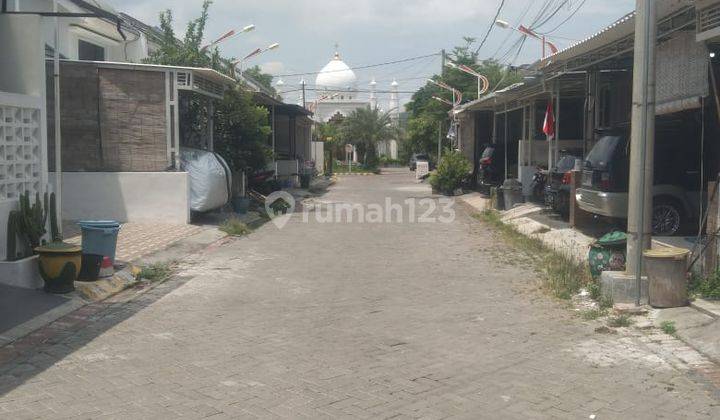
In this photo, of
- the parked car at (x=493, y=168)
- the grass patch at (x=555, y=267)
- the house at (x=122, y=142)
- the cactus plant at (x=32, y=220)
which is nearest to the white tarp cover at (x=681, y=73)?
the grass patch at (x=555, y=267)

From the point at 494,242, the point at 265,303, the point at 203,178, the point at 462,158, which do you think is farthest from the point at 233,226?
the point at 462,158

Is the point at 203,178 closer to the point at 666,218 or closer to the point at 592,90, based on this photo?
the point at 592,90

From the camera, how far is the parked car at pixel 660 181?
12.4 metres

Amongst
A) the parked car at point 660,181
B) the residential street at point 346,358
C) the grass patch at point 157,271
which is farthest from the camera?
the parked car at point 660,181

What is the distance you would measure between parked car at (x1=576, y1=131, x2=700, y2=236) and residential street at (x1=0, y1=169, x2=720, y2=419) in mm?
2396

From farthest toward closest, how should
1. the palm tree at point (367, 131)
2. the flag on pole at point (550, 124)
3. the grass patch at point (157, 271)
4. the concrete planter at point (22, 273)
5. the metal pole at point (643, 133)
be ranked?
the palm tree at point (367, 131), the flag on pole at point (550, 124), the grass patch at point (157, 271), the concrete planter at point (22, 273), the metal pole at point (643, 133)

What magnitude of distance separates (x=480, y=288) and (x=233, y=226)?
7.76 metres

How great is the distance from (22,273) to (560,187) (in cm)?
1163

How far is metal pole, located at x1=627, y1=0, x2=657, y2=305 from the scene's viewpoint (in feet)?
28.5

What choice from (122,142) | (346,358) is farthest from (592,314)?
(122,142)

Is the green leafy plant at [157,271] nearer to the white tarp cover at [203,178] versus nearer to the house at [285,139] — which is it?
the white tarp cover at [203,178]

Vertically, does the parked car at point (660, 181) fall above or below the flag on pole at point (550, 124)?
below

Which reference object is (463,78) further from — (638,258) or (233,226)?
(638,258)

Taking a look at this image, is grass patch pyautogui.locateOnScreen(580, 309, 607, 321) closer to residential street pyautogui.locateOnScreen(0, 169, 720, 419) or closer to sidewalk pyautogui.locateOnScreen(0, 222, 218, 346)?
residential street pyautogui.locateOnScreen(0, 169, 720, 419)
